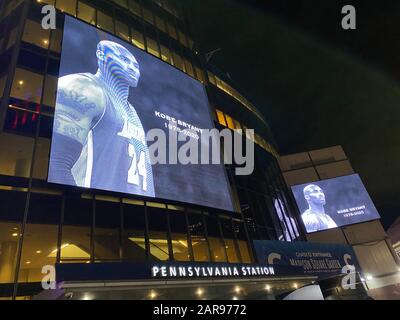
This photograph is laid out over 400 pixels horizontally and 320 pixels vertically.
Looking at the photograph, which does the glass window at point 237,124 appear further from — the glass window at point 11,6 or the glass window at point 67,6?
the glass window at point 11,6

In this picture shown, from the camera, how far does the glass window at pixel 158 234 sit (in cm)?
1630

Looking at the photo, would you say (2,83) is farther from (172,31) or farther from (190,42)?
(190,42)

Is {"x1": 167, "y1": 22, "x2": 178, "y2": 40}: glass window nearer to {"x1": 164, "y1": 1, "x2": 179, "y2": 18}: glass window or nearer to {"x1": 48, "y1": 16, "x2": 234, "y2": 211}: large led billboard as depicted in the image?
{"x1": 164, "y1": 1, "x2": 179, "y2": 18}: glass window

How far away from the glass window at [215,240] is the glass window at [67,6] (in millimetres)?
17145

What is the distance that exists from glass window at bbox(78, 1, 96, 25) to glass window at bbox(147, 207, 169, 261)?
1455cm

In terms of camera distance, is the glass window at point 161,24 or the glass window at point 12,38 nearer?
the glass window at point 12,38

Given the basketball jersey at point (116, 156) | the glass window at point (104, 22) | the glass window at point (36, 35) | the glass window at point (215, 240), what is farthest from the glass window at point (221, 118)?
the glass window at point (36, 35)

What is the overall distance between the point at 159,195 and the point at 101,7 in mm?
15733

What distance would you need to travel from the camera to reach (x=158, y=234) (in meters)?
17.0

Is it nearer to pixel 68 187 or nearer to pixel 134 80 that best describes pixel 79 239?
pixel 68 187

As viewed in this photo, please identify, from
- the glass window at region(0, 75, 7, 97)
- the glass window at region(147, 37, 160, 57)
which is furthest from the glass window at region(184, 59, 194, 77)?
Answer: the glass window at region(0, 75, 7, 97)

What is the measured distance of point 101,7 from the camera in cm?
2292

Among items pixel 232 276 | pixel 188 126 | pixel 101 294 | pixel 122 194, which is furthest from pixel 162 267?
pixel 188 126

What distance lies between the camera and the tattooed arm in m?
13.9
